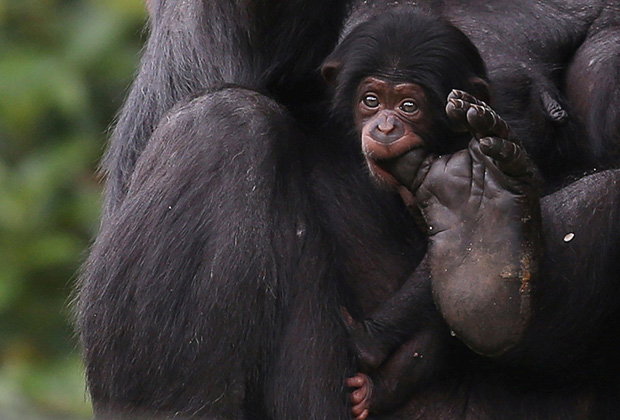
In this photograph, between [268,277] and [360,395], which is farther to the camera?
[360,395]

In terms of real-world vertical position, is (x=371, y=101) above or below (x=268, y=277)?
above

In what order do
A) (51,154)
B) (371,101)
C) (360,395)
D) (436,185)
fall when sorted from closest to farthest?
1. (436,185)
2. (360,395)
3. (371,101)
4. (51,154)

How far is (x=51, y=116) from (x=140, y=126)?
10.8 feet

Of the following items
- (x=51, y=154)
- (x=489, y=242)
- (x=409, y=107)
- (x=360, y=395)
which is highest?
(x=409, y=107)

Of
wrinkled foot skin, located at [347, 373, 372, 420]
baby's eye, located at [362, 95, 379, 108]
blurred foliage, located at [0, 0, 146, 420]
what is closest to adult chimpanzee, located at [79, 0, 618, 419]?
wrinkled foot skin, located at [347, 373, 372, 420]

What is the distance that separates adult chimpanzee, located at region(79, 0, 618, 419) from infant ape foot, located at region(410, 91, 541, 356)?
132 millimetres

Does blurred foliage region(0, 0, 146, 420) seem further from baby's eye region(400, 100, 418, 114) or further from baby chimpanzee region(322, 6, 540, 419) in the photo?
baby's eye region(400, 100, 418, 114)

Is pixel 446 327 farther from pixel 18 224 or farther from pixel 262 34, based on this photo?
pixel 18 224

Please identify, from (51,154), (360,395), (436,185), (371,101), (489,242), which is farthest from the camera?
(51,154)

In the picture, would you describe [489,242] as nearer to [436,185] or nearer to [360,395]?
[436,185]

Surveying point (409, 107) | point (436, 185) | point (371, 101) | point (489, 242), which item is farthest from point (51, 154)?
point (489, 242)

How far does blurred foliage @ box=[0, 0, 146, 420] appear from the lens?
7.05m

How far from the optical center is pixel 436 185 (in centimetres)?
348

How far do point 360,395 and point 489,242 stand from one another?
1.86 ft
